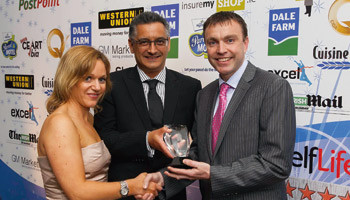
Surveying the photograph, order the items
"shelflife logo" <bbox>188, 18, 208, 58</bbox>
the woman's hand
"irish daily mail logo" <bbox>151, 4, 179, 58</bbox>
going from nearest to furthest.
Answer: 1. the woman's hand
2. "shelflife logo" <bbox>188, 18, 208, 58</bbox>
3. "irish daily mail logo" <bbox>151, 4, 179, 58</bbox>

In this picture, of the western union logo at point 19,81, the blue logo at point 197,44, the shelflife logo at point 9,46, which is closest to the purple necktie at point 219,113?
the blue logo at point 197,44

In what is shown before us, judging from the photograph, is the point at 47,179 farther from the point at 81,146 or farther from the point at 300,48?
the point at 300,48

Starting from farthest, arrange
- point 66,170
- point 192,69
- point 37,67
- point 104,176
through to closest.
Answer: point 37,67 < point 192,69 < point 104,176 < point 66,170

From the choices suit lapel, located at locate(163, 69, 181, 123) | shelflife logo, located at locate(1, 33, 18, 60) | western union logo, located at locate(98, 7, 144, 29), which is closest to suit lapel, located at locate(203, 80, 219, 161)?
suit lapel, located at locate(163, 69, 181, 123)

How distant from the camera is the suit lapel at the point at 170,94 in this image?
84.8 inches

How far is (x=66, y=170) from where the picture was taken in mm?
1735

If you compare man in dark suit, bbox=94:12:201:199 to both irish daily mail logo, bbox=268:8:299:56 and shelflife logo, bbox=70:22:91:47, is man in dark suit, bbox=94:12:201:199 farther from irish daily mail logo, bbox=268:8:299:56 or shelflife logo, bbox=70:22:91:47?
shelflife logo, bbox=70:22:91:47

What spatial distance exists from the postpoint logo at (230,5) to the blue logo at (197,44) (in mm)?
259

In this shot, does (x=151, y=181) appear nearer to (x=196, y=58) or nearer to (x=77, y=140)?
(x=77, y=140)

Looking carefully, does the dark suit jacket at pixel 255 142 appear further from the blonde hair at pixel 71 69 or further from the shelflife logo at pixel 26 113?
the shelflife logo at pixel 26 113

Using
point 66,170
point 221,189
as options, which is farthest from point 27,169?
point 221,189

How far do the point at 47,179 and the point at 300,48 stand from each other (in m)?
1.71

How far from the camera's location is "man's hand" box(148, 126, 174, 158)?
6.19 ft

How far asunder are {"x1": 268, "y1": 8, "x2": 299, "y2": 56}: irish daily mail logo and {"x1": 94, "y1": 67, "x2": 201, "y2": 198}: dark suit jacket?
0.68 meters
